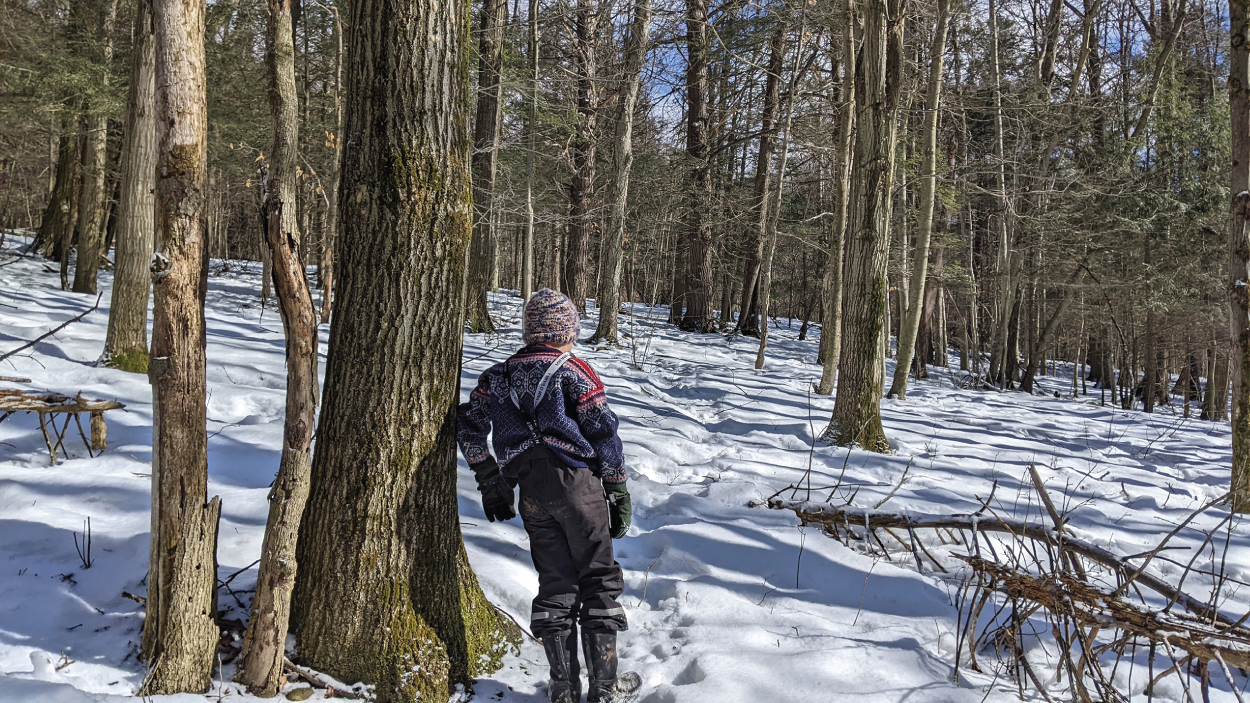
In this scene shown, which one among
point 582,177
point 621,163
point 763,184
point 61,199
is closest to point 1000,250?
point 763,184

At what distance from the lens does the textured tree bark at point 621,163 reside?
10586mm

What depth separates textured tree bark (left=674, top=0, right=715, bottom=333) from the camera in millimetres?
14500

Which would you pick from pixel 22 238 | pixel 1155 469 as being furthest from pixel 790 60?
pixel 22 238

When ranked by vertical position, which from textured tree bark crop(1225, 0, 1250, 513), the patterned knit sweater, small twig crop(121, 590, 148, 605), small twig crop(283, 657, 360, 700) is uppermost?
textured tree bark crop(1225, 0, 1250, 513)

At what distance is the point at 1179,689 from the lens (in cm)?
277

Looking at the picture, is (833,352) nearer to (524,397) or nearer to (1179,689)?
(1179,689)

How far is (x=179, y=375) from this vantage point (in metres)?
2.23

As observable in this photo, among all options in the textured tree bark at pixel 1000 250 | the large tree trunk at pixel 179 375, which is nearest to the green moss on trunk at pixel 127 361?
the large tree trunk at pixel 179 375

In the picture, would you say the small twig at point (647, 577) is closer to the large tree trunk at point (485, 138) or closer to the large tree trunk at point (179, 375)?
the large tree trunk at point (179, 375)

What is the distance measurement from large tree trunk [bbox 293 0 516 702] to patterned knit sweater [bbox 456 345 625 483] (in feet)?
0.59

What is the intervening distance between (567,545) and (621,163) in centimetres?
927

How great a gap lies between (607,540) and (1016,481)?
15.1ft

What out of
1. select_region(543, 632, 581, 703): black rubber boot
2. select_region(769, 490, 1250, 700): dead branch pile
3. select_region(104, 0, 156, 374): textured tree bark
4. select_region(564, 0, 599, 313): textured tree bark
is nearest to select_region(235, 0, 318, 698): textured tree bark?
select_region(543, 632, 581, 703): black rubber boot

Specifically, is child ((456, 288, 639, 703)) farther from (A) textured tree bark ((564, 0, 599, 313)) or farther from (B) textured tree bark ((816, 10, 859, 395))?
(A) textured tree bark ((564, 0, 599, 313))
